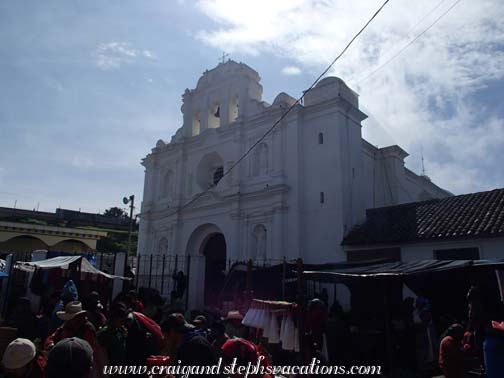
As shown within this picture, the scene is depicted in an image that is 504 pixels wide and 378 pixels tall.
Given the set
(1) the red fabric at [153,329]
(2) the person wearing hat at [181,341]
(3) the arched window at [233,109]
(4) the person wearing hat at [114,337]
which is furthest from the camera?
(3) the arched window at [233,109]

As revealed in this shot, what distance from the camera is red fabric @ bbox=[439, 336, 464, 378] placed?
19.5 feet

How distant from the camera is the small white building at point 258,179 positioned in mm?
16391

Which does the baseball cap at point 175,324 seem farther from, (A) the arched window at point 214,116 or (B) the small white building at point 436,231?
(A) the arched window at point 214,116

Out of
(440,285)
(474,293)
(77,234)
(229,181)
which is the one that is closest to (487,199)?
(440,285)

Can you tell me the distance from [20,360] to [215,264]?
17241mm

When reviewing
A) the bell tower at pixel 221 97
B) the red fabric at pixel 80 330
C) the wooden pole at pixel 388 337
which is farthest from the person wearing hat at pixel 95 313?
the bell tower at pixel 221 97

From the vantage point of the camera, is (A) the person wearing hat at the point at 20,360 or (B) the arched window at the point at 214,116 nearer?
(A) the person wearing hat at the point at 20,360

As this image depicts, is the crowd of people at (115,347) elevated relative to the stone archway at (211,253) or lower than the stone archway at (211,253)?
lower

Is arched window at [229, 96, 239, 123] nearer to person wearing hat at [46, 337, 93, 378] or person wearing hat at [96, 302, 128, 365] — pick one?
person wearing hat at [96, 302, 128, 365]

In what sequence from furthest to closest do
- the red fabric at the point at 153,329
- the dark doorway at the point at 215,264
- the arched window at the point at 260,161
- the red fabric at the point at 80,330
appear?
the arched window at the point at 260,161 → the dark doorway at the point at 215,264 → the red fabric at the point at 153,329 → the red fabric at the point at 80,330

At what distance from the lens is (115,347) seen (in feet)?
14.7

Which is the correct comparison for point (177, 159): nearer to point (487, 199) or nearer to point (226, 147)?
point (226, 147)

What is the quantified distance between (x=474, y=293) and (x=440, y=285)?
1.32 m

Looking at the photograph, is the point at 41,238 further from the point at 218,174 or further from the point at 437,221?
the point at 437,221
